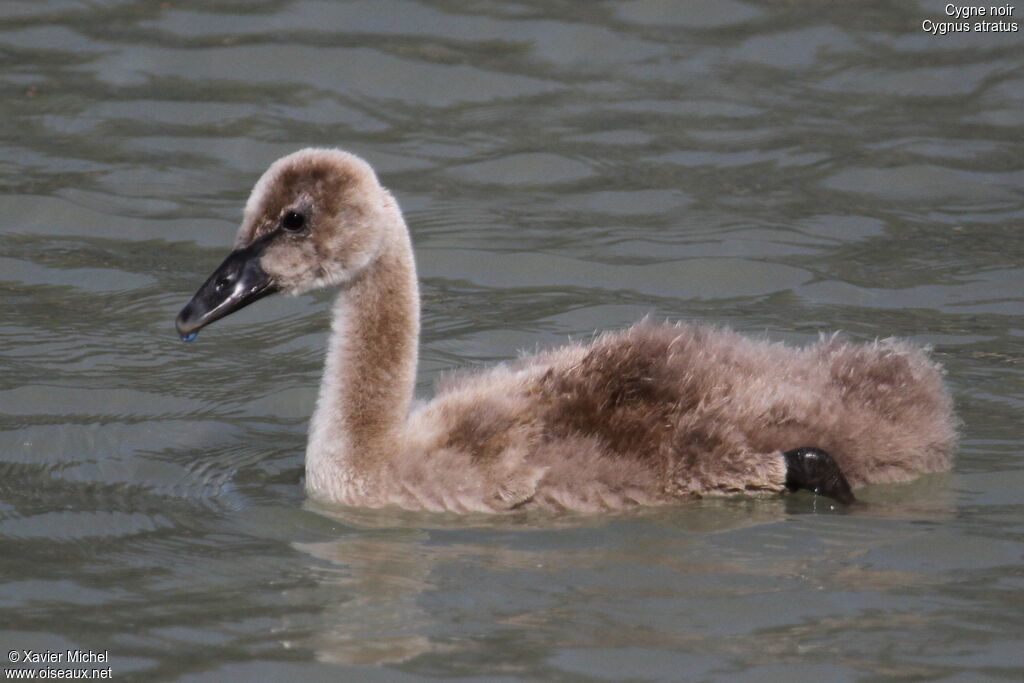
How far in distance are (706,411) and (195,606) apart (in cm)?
225

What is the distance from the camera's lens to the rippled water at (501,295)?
19.0ft

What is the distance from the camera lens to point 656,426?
683 cm

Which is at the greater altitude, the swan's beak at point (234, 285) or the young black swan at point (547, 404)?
the swan's beak at point (234, 285)

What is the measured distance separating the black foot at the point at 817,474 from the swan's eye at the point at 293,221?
7.58 ft

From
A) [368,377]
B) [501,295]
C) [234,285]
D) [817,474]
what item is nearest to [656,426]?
[817,474]

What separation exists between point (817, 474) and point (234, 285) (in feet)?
8.56

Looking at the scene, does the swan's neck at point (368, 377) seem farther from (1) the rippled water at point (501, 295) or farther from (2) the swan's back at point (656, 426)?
(1) the rippled water at point (501, 295)

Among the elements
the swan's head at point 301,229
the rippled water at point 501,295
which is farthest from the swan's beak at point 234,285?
the rippled water at point 501,295

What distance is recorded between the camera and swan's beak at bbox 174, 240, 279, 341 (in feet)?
23.3

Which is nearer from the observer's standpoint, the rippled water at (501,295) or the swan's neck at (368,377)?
the rippled water at (501,295)

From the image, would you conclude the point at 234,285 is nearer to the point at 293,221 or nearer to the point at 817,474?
the point at 293,221

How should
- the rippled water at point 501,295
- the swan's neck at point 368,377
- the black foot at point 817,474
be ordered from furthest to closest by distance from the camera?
the swan's neck at point 368,377
the black foot at point 817,474
the rippled water at point 501,295

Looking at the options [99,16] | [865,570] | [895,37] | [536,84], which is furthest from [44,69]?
[865,570]

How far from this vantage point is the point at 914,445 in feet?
23.4
